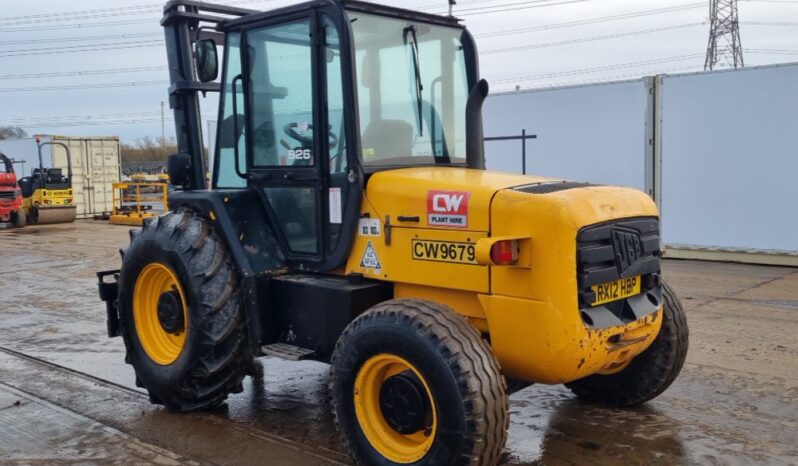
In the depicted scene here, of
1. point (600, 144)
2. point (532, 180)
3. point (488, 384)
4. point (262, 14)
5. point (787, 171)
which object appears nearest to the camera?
point (488, 384)

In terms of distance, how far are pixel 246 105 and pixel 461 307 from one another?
79.8 inches

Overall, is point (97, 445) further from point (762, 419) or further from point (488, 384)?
point (762, 419)

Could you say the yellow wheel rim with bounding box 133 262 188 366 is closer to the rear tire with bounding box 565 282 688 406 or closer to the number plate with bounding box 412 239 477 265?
the number plate with bounding box 412 239 477 265

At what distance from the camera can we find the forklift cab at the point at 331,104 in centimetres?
455

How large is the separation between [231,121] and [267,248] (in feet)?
→ 3.15

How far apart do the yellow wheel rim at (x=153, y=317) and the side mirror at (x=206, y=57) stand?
54.2 inches

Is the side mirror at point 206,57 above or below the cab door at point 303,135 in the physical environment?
above

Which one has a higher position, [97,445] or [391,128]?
[391,128]

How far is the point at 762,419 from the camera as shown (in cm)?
493

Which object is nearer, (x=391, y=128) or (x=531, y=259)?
(x=531, y=259)

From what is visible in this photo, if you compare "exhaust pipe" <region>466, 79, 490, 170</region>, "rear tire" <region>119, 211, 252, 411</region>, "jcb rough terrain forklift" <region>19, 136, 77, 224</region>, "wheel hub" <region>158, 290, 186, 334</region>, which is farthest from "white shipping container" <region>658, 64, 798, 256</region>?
"jcb rough terrain forklift" <region>19, 136, 77, 224</region>

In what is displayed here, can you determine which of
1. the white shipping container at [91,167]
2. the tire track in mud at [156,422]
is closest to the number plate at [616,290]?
the tire track in mud at [156,422]

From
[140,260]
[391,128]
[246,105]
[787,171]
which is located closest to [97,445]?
[140,260]

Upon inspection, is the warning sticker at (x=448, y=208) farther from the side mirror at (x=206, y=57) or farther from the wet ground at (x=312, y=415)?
the side mirror at (x=206, y=57)
